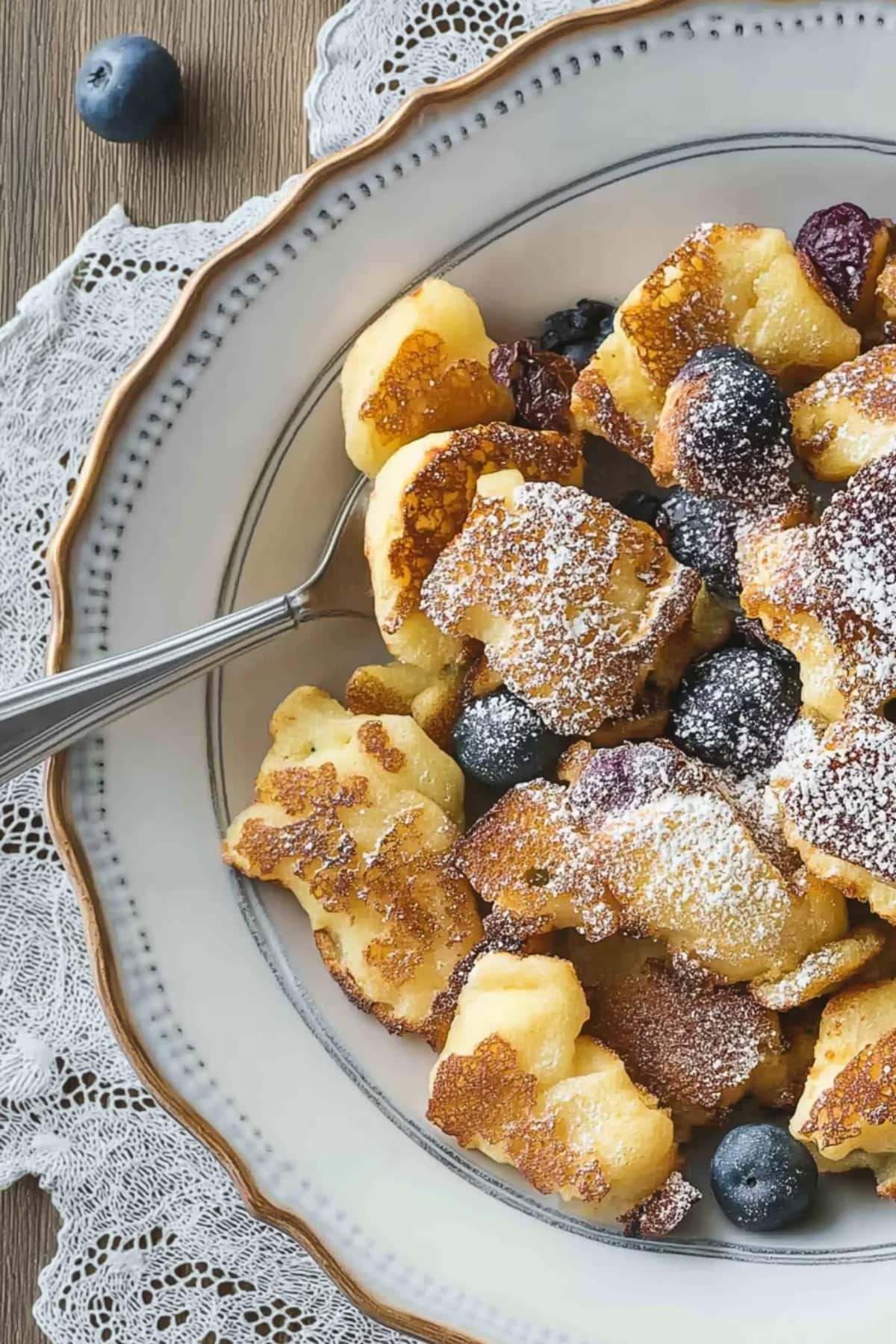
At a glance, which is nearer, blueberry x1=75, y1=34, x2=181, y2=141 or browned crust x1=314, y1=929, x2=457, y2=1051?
browned crust x1=314, y1=929, x2=457, y2=1051

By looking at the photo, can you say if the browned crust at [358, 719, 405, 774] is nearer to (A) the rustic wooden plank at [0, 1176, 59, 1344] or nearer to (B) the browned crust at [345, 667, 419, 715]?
(B) the browned crust at [345, 667, 419, 715]

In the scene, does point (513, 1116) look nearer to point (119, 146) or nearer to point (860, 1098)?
point (860, 1098)

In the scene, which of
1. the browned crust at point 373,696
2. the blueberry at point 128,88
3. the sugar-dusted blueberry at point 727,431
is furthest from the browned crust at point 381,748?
the blueberry at point 128,88

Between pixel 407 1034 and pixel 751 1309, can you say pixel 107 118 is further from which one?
pixel 751 1309

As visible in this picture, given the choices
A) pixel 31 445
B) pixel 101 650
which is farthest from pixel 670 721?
pixel 31 445

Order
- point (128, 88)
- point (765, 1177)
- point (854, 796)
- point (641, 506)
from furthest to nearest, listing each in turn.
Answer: point (128, 88) < point (641, 506) < point (765, 1177) < point (854, 796)

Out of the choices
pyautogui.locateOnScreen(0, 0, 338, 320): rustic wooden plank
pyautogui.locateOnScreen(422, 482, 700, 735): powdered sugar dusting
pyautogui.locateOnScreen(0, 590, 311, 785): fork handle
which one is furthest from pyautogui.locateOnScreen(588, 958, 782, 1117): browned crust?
pyautogui.locateOnScreen(0, 0, 338, 320): rustic wooden plank

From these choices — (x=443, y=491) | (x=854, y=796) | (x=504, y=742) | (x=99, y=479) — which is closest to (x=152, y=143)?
(x=99, y=479)
